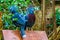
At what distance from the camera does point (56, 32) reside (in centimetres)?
484

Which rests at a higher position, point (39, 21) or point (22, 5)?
point (22, 5)

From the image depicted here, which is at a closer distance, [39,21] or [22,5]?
[22,5]

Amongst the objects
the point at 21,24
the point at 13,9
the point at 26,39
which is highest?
the point at 13,9

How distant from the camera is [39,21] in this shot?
511 centimetres

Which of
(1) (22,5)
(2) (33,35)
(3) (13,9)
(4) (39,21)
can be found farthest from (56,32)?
(3) (13,9)

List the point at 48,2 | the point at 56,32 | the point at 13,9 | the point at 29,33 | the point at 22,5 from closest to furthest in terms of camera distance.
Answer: the point at 13,9 < the point at 29,33 < the point at 22,5 < the point at 56,32 < the point at 48,2

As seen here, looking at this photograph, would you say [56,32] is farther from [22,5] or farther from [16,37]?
[16,37]

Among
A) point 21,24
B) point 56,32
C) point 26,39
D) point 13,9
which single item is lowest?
point 56,32

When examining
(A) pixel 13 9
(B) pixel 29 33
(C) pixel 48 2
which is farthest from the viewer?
(C) pixel 48 2

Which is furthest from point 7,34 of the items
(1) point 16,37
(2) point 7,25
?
(2) point 7,25

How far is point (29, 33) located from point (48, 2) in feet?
7.21

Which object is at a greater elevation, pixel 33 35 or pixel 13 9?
pixel 13 9

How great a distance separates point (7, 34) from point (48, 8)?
2707mm

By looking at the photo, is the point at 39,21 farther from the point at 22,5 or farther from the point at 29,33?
the point at 29,33
